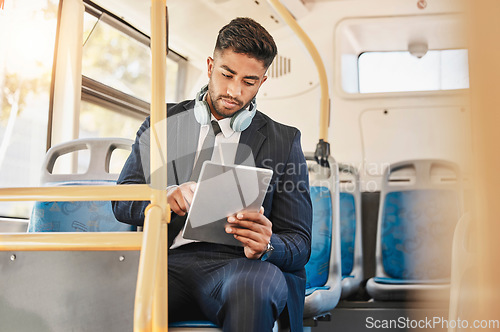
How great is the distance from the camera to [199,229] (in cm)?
123

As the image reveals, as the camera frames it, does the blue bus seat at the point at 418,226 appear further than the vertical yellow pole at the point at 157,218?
Yes

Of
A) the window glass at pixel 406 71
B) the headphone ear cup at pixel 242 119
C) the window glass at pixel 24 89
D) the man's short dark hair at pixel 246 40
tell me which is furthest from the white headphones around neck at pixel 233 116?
the window glass at pixel 406 71

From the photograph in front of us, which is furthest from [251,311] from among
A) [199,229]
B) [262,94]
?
[262,94]

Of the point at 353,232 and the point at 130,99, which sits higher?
the point at 130,99

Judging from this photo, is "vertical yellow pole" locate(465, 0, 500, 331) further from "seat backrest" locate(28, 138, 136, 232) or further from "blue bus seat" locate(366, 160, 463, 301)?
"blue bus seat" locate(366, 160, 463, 301)

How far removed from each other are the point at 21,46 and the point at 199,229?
5.32 feet

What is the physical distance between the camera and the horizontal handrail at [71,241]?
1137 mm

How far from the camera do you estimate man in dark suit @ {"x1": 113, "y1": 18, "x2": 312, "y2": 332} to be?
125 cm

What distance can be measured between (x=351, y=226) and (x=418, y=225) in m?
0.36

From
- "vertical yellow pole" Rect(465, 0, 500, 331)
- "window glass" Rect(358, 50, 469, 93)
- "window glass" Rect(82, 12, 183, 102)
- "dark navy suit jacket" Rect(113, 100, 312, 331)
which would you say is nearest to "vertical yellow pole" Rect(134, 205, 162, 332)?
"dark navy suit jacket" Rect(113, 100, 312, 331)

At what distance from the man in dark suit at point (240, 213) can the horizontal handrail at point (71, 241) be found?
0.22 metres

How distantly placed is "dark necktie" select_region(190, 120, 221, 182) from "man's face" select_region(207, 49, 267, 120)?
0.14 feet

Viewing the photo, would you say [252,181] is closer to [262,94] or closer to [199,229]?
[199,229]

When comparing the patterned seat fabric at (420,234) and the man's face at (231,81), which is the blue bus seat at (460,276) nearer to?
the man's face at (231,81)
